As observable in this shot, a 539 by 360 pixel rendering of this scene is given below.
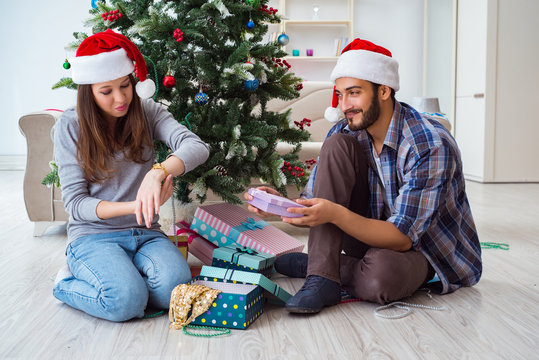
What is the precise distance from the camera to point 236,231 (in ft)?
6.64

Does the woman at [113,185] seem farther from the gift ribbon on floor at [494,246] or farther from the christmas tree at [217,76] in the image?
the gift ribbon on floor at [494,246]

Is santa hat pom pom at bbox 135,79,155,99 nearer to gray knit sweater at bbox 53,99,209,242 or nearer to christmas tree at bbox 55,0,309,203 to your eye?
gray knit sweater at bbox 53,99,209,242

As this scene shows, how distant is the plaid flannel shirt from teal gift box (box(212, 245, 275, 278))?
281mm

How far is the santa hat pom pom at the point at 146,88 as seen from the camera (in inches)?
63.8

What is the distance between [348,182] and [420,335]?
50 centimetres

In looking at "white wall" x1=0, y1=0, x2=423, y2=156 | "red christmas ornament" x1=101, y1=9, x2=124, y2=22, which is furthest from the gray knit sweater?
"white wall" x1=0, y1=0, x2=423, y2=156

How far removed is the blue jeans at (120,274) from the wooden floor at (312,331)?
53 mm

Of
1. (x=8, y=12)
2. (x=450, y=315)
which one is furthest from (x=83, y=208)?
(x=8, y=12)

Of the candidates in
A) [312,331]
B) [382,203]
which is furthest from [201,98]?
[312,331]

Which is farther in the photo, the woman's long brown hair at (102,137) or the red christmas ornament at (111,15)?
the red christmas ornament at (111,15)

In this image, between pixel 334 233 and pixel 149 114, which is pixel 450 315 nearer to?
pixel 334 233

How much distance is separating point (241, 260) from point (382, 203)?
52cm

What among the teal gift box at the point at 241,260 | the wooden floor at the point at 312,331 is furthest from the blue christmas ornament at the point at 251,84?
the wooden floor at the point at 312,331

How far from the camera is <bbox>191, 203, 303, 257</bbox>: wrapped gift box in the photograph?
2025mm
